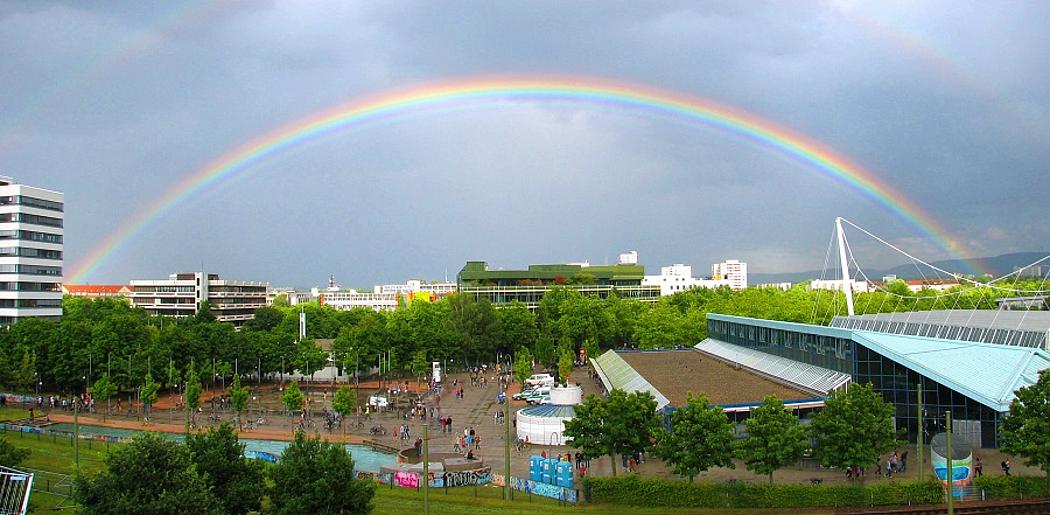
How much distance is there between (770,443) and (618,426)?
6.23 metres

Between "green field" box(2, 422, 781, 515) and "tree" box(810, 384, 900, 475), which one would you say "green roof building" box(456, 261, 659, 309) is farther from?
"tree" box(810, 384, 900, 475)

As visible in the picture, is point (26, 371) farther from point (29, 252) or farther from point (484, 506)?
point (484, 506)

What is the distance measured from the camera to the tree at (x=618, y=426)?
33.9 m

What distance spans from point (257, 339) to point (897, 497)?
6268 centimetres

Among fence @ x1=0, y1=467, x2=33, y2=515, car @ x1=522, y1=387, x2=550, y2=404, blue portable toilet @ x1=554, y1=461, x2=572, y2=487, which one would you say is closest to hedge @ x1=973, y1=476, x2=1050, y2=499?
blue portable toilet @ x1=554, y1=461, x2=572, y2=487

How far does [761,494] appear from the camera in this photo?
101ft

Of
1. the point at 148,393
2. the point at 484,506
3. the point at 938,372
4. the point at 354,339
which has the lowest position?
the point at 484,506

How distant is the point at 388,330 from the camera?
83375mm

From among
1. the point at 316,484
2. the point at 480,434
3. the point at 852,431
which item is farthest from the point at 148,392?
the point at 852,431

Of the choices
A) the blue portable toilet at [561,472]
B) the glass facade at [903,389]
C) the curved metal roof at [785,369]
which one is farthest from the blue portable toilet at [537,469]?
the curved metal roof at [785,369]

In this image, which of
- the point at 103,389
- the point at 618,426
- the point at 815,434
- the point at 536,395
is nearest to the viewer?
the point at 815,434

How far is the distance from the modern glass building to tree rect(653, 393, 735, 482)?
30.5 ft

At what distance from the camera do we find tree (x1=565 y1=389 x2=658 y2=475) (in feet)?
111

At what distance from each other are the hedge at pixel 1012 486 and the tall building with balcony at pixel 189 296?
138 m
